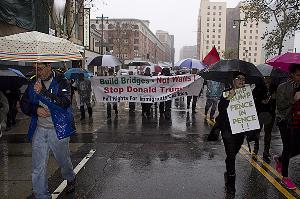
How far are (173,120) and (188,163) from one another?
5838mm

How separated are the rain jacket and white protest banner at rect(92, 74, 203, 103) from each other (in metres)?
8.18

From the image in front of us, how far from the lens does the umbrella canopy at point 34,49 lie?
172 inches

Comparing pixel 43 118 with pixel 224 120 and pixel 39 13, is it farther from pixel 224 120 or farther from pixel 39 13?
pixel 39 13

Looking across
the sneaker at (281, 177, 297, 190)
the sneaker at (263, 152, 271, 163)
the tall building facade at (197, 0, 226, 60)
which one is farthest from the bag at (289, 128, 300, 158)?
the tall building facade at (197, 0, 226, 60)

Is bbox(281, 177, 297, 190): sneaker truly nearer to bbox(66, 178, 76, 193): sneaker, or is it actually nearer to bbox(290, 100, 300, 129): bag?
bbox(290, 100, 300, 129): bag

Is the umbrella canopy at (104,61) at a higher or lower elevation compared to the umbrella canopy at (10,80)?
higher

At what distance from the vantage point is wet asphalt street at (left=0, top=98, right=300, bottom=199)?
5.41 meters

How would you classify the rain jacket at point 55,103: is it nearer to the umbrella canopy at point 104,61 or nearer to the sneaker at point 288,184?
the sneaker at point 288,184

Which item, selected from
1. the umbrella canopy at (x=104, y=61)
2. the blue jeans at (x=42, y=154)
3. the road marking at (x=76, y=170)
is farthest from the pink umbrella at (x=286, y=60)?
the umbrella canopy at (x=104, y=61)

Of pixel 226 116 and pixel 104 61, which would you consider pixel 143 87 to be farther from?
pixel 226 116

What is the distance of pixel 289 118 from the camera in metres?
5.65

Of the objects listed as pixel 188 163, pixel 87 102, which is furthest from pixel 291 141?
pixel 87 102

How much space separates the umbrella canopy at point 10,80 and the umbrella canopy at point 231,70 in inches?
217

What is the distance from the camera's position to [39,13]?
19875 mm
